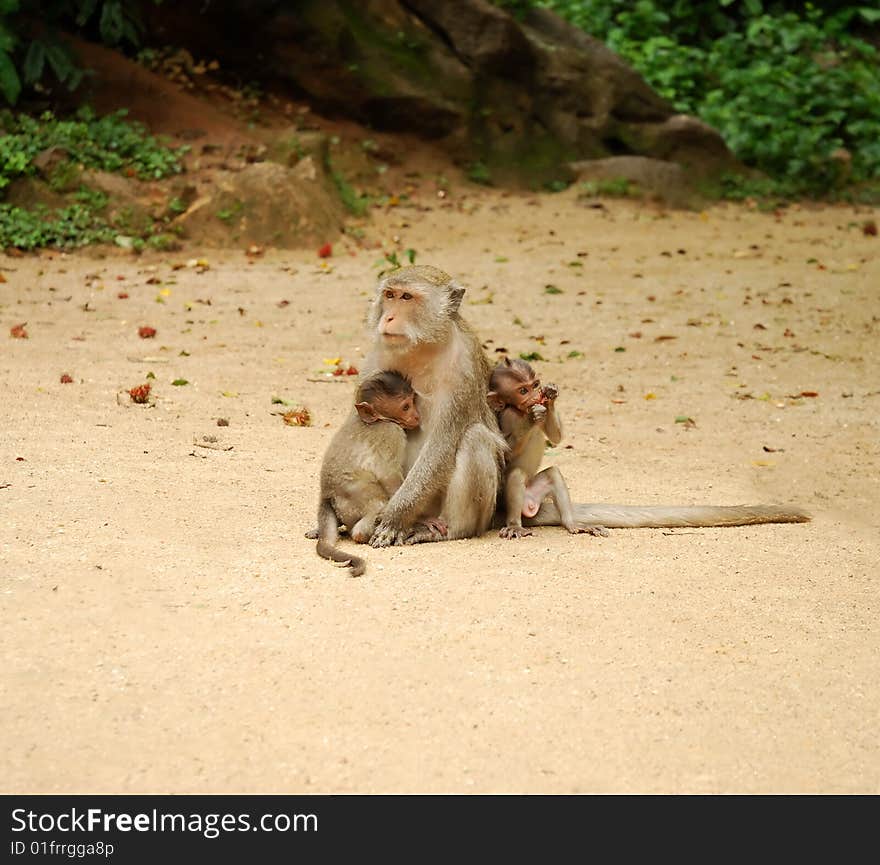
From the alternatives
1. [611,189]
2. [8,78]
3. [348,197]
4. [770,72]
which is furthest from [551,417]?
[770,72]

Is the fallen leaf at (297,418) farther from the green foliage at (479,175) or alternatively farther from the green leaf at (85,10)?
the green foliage at (479,175)

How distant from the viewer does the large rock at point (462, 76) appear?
16688mm

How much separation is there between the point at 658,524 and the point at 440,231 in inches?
357

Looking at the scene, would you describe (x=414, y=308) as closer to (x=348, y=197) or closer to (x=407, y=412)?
(x=407, y=412)

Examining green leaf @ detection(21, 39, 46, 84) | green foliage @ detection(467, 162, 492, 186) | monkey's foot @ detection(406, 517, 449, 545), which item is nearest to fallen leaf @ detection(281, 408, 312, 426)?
monkey's foot @ detection(406, 517, 449, 545)

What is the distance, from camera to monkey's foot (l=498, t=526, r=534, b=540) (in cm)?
641

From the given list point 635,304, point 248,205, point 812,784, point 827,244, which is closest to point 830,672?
point 812,784

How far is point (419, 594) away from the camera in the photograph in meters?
5.31

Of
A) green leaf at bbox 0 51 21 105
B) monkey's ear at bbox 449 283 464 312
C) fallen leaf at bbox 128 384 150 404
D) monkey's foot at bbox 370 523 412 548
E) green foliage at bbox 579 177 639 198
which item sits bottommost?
fallen leaf at bbox 128 384 150 404

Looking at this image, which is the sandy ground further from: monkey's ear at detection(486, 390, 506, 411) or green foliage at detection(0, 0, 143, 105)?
green foliage at detection(0, 0, 143, 105)

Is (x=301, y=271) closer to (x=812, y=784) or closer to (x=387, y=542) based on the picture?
(x=387, y=542)

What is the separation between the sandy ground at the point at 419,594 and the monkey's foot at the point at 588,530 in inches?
5.0

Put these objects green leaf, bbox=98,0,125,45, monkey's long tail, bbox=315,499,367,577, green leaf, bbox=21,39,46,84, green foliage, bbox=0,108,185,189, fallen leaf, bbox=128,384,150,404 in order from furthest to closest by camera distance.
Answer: green leaf, bbox=98,0,125,45
green leaf, bbox=21,39,46,84
green foliage, bbox=0,108,185,189
fallen leaf, bbox=128,384,150,404
monkey's long tail, bbox=315,499,367,577

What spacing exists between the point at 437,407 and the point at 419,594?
1233mm
